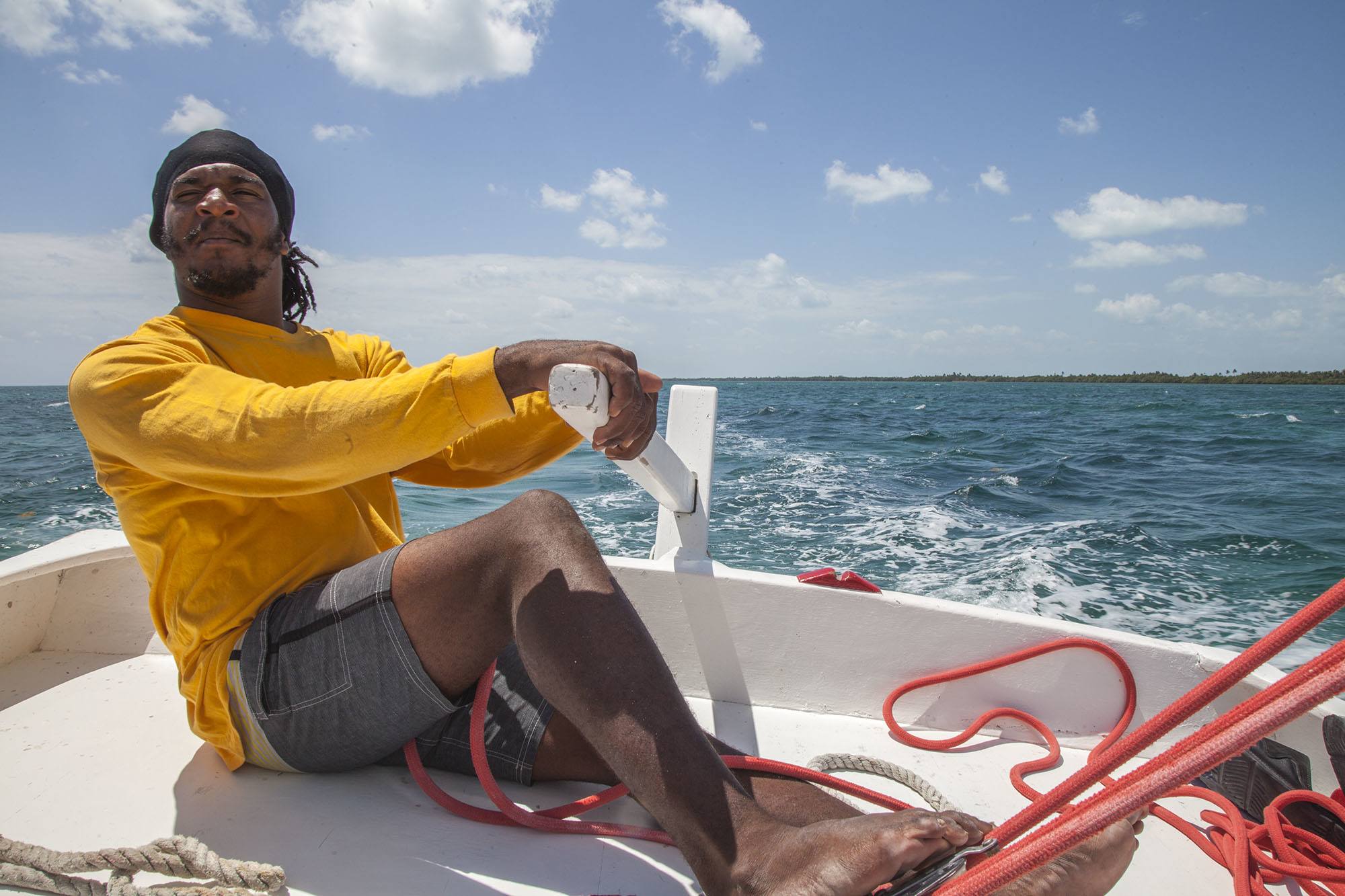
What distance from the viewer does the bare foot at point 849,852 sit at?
86cm

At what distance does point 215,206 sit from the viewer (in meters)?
1.38

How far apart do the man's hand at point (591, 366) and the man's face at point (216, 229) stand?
27.5 inches

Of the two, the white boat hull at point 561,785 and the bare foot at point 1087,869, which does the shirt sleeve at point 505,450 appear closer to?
the white boat hull at point 561,785

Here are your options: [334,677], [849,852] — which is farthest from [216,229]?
[849,852]

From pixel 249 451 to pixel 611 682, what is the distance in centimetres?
55

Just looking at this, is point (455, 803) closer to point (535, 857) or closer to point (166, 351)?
point (535, 857)

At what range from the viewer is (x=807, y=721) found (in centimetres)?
178

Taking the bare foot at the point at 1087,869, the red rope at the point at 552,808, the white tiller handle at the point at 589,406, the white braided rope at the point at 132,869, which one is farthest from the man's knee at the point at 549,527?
the bare foot at the point at 1087,869

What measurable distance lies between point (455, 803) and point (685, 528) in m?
0.83

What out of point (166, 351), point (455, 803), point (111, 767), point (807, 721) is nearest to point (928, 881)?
point (455, 803)

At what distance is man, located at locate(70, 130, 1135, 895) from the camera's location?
958 mm

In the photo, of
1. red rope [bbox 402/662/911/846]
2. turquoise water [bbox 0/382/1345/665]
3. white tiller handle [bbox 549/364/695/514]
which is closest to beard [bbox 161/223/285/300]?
white tiller handle [bbox 549/364/695/514]

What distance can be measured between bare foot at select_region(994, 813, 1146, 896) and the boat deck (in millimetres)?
309

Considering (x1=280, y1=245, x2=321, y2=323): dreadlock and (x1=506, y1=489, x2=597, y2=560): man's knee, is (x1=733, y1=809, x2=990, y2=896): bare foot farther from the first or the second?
(x1=280, y1=245, x2=321, y2=323): dreadlock
